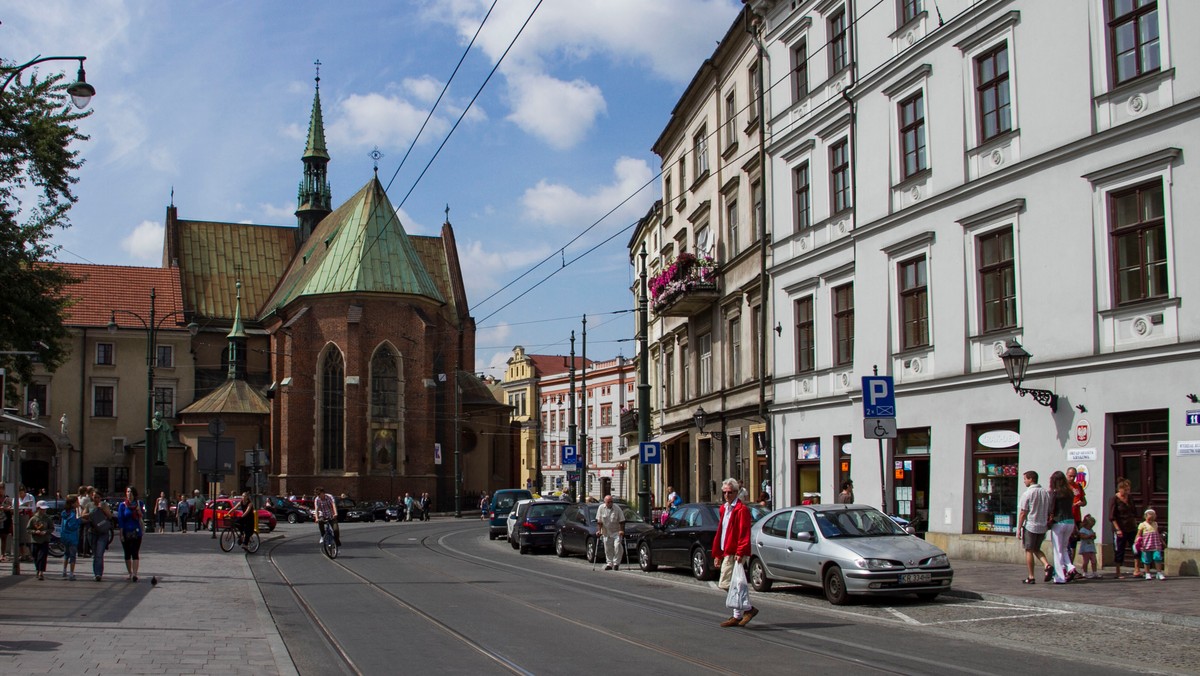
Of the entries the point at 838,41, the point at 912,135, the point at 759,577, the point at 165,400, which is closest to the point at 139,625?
the point at 759,577

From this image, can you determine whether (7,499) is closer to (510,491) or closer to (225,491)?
(510,491)

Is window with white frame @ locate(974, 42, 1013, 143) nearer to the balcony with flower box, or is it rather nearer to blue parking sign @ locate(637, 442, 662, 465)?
blue parking sign @ locate(637, 442, 662, 465)

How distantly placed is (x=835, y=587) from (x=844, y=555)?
19.1 inches

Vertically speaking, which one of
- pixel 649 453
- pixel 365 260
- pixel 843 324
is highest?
pixel 365 260

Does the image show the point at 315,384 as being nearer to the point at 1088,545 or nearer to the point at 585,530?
the point at 585,530

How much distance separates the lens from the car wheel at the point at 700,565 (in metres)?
19.3

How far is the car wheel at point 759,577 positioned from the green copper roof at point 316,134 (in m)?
70.6

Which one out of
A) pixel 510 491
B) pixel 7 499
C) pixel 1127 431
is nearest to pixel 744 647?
pixel 1127 431

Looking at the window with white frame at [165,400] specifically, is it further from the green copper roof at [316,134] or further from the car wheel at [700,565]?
the car wheel at [700,565]

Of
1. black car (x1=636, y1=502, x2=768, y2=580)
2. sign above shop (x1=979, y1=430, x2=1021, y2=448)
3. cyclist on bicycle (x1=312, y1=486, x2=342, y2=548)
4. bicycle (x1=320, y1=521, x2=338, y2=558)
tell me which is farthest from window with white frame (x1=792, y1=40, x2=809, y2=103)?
bicycle (x1=320, y1=521, x2=338, y2=558)

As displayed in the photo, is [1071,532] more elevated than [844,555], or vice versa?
[1071,532]

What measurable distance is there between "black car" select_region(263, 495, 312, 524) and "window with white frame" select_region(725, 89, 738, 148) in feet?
109

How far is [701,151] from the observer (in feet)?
117

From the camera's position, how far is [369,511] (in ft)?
194
